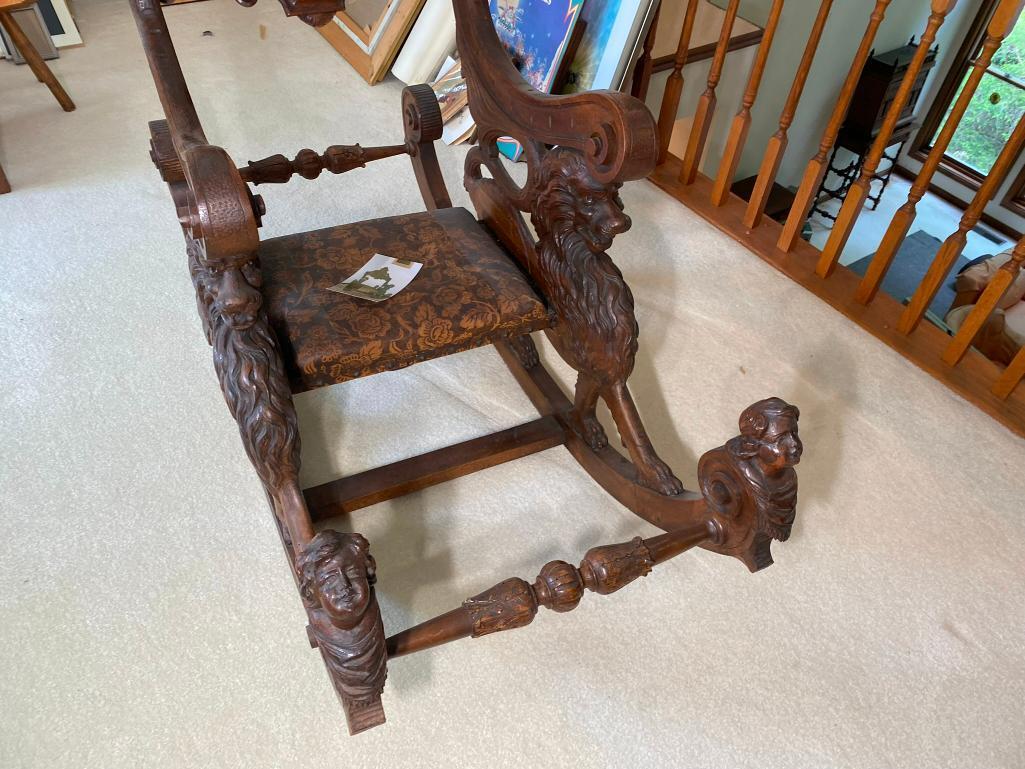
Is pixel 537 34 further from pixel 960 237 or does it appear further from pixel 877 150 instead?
pixel 960 237

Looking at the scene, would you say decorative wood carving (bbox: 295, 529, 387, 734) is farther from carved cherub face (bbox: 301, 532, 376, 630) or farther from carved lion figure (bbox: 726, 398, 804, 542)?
carved lion figure (bbox: 726, 398, 804, 542)

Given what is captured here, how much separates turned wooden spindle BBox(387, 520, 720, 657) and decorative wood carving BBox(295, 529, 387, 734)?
0.23ft

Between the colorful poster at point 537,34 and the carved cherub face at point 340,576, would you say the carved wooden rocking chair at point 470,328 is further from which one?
the colorful poster at point 537,34

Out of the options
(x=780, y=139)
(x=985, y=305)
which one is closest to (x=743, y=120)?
(x=780, y=139)

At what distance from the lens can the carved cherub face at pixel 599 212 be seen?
1.20m

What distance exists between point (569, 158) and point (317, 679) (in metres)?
0.97

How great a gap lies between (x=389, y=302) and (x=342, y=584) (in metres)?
0.59

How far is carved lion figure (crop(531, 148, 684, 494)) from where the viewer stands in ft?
4.01

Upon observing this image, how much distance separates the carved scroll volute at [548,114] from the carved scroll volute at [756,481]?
412mm

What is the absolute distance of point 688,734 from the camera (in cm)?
125

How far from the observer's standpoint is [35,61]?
92.8 inches

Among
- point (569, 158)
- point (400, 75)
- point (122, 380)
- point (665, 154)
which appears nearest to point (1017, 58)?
point (665, 154)

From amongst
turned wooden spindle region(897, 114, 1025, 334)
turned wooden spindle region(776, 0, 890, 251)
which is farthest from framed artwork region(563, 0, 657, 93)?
turned wooden spindle region(897, 114, 1025, 334)

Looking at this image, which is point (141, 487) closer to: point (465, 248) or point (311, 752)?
point (311, 752)
